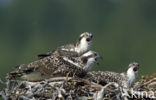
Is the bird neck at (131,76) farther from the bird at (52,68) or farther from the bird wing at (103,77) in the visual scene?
the bird at (52,68)

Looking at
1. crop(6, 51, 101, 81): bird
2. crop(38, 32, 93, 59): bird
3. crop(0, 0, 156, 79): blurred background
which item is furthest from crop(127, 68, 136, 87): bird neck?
crop(0, 0, 156, 79): blurred background

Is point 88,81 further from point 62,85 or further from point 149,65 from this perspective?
point 149,65

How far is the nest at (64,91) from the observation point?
7.95 m

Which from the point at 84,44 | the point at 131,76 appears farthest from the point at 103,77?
the point at 84,44

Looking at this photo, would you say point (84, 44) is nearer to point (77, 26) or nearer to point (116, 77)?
point (116, 77)

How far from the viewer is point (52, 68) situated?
9141mm

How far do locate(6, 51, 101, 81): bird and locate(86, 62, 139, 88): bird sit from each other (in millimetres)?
186

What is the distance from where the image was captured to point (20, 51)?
54375 mm

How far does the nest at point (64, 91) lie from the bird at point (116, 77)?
764mm

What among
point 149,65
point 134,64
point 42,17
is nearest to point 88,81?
point 134,64

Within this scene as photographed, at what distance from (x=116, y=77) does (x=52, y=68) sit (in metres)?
1.14

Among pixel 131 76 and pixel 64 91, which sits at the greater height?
pixel 131 76

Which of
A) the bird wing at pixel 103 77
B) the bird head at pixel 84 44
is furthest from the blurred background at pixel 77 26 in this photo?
the bird wing at pixel 103 77

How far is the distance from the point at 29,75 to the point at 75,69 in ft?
2.46
